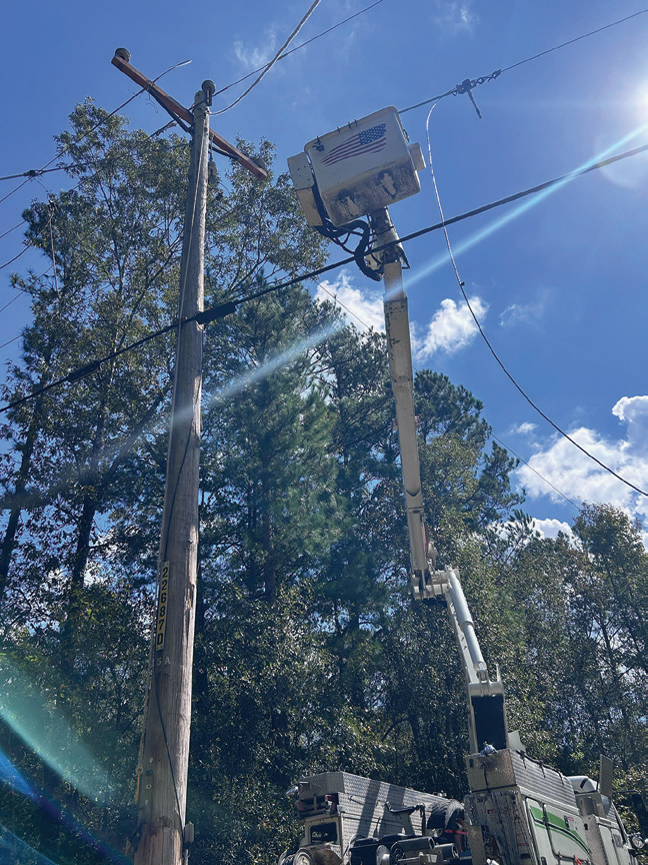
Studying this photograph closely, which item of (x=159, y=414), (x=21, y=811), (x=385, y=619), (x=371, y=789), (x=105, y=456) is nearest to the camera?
(x=371, y=789)

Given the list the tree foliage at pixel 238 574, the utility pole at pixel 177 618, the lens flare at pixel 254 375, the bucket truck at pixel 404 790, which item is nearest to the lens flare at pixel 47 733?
the tree foliage at pixel 238 574

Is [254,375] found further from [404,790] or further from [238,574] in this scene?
[404,790]

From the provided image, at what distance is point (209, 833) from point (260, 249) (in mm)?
17599

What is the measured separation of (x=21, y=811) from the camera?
1480 cm

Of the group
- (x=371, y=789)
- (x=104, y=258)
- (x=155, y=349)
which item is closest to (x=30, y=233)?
(x=104, y=258)

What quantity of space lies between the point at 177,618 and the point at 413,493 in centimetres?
561

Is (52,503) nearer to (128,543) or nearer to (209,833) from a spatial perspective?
(128,543)

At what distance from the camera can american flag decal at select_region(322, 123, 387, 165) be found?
7.40 meters

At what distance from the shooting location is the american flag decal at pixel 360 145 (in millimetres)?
7402

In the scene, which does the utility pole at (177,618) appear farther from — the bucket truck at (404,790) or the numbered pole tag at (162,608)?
the bucket truck at (404,790)

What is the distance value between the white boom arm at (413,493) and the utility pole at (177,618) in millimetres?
2436

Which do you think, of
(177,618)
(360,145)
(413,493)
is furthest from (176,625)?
(413,493)

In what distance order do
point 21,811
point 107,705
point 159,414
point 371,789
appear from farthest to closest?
point 159,414
point 107,705
point 21,811
point 371,789

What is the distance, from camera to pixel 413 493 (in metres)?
10.4
